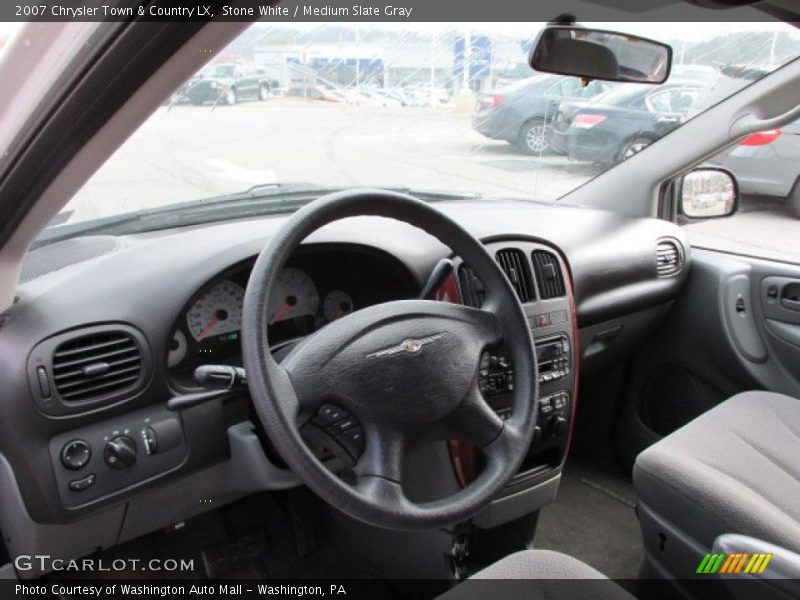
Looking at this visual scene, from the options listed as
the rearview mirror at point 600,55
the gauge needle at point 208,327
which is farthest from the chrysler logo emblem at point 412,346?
the rearview mirror at point 600,55

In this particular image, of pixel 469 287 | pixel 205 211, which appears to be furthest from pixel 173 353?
pixel 469 287

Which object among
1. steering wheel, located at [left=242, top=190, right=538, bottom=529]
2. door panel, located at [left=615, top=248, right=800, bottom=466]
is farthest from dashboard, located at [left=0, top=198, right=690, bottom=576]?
door panel, located at [left=615, top=248, right=800, bottom=466]

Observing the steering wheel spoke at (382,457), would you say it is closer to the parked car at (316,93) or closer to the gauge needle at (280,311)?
the gauge needle at (280,311)

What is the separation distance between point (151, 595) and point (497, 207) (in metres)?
1.71

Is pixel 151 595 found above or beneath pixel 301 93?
beneath

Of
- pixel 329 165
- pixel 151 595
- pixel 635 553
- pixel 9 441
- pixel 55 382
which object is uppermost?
pixel 329 165

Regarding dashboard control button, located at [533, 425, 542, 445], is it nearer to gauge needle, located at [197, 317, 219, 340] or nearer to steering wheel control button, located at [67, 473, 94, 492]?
gauge needle, located at [197, 317, 219, 340]

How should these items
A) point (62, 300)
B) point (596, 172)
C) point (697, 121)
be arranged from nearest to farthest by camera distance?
point (62, 300) < point (697, 121) < point (596, 172)

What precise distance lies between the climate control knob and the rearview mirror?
153 centimetres

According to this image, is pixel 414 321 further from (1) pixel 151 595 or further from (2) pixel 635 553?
(2) pixel 635 553

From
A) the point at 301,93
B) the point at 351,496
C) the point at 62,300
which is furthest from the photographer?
the point at 301,93

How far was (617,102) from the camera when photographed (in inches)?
109

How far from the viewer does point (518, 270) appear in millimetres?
2080

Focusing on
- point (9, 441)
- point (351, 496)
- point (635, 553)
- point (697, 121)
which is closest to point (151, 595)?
point (9, 441)
